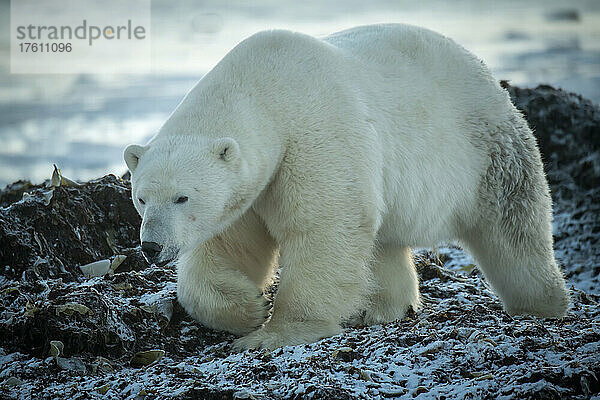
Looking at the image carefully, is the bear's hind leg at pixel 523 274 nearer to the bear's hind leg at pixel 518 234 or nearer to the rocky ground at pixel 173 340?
the bear's hind leg at pixel 518 234

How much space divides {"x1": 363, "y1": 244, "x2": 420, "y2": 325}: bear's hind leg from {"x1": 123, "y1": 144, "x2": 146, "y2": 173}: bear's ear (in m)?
2.28

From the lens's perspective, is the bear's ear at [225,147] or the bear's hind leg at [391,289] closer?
the bear's ear at [225,147]

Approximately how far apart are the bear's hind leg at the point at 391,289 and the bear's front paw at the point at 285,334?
126 centimetres

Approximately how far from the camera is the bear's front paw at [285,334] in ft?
15.6

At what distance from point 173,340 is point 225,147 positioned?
141 cm

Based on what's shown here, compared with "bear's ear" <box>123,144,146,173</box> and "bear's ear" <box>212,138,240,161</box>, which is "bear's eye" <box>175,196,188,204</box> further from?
"bear's ear" <box>123,144,146,173</box>

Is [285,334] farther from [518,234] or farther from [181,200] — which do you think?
[518,234]

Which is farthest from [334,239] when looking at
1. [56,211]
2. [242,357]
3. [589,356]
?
[56,211]

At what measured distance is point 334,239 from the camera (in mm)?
4922

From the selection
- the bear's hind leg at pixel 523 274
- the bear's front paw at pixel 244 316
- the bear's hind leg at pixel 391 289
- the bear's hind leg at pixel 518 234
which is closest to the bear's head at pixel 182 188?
the bear's front paw at pixel 244 316

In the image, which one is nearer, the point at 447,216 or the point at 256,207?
the point at 256,207

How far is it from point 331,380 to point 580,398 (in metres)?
1.22

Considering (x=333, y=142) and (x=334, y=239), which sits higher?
(x=333, y=142)

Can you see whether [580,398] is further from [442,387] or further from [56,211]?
[56,211]
